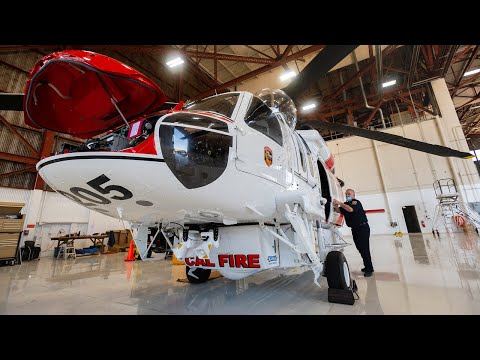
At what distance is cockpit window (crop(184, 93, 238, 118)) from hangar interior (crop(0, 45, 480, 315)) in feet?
1.56

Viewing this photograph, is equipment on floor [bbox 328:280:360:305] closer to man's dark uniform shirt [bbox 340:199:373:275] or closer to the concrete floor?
the concrete floor

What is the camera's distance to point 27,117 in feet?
6.72

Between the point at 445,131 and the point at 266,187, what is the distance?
59.0ft

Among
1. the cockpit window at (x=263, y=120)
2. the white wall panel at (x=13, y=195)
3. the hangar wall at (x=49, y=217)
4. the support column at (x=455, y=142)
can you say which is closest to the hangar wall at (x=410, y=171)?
the support column at (x=455, y=142)

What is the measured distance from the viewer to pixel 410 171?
51.9 feet

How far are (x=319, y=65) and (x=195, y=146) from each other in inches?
92.0

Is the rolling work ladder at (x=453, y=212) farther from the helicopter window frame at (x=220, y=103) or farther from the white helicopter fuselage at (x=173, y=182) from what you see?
the helicopter window frame at (x=220, y=103)

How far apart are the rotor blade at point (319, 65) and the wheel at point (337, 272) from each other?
2483 millimetres

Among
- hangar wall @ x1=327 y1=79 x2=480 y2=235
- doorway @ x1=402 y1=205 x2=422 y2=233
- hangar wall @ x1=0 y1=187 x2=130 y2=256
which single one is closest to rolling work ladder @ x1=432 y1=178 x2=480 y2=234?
hangar wall @ x1=327 y1=79 x2=480 y2=235

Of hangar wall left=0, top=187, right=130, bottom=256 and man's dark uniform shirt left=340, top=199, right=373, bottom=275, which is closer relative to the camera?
man's dark uniform shirt left=340, top=199, right=373, bottom=275

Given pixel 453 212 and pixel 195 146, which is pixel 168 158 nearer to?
pixel 195 146

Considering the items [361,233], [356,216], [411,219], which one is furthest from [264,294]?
[411,219]

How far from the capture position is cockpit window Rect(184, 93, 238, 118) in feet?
8.05
